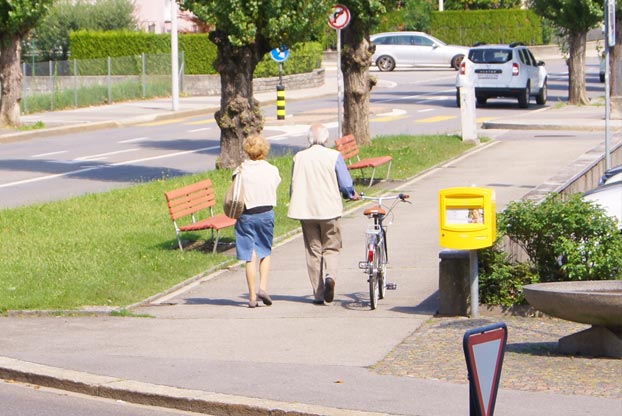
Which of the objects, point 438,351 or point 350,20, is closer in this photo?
point 438,351

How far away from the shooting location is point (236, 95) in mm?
21328

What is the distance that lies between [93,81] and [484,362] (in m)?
43.0

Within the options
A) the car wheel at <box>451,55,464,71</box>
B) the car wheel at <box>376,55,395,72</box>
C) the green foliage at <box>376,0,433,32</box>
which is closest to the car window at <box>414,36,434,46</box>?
A: the car wheel at <box>451,55,464,71</box>

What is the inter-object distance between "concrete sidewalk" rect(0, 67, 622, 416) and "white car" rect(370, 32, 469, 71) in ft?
160

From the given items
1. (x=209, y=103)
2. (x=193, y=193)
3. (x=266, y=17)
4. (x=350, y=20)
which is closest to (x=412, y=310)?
(x=193, y=193)

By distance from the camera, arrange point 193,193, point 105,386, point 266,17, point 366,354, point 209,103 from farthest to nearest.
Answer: point 209,103 < point 266,17 < point 193,193 < point 366,354 < point 105,386

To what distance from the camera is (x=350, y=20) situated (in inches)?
1000

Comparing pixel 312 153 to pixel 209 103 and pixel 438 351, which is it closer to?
pixel 438 351

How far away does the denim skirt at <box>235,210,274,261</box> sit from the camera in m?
11.5

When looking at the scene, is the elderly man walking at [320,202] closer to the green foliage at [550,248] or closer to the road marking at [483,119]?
the green foliage at [550,248]

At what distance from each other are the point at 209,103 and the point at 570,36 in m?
13.1

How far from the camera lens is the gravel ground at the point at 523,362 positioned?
26.5 feet

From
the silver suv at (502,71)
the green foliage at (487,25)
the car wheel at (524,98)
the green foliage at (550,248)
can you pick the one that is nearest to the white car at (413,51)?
the green foliage at (487,25)

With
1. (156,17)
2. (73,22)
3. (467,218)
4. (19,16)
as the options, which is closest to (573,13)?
(19,16)
